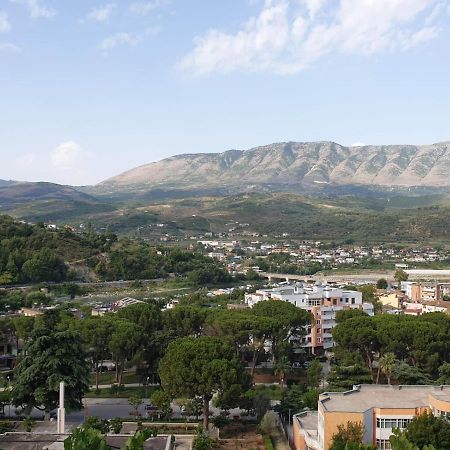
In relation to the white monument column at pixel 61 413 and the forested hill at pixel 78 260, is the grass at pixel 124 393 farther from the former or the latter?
the forested hill at pixel 78 260

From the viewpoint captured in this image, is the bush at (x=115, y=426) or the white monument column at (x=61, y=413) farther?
the bush at (x=115, y=426)

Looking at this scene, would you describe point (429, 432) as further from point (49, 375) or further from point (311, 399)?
point (49, 375)

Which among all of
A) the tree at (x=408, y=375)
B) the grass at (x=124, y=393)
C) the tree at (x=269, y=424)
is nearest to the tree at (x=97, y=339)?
the grass at (x=124, y=393)

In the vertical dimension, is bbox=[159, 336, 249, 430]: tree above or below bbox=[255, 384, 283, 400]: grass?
above

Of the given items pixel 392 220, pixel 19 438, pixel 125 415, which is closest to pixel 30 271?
pixel 125 415

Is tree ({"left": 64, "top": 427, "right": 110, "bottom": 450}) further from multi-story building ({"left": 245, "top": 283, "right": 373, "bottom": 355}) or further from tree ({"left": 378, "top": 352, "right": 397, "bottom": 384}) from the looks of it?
multi-story building ({"left": 245, "top": 283, "right": 373, "bottom": 355})

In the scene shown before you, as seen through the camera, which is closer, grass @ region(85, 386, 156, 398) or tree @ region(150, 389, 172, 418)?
tree @ region(150, 389, 172, 418)

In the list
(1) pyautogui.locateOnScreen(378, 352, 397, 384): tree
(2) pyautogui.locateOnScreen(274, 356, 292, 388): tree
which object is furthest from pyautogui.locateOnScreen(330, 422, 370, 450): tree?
(2) pyautogui.locateOnScreen(274, 356, 292, 388): tree

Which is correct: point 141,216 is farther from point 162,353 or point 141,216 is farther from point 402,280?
point 162,353
